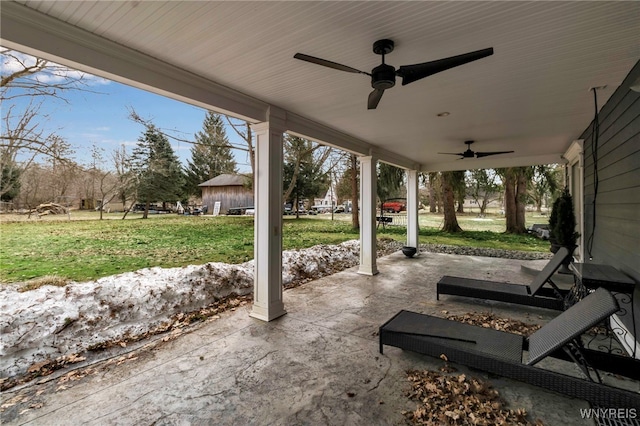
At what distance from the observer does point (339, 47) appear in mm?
2322

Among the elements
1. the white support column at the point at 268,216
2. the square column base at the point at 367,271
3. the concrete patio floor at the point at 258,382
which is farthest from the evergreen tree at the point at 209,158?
the concrete patio floor at the point at 258,382

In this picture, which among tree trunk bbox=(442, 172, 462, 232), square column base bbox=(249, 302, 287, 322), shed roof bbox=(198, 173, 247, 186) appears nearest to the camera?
square column base bbox=(249, 302, 287, 322)

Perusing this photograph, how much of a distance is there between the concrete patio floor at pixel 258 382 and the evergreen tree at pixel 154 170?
7.64 m

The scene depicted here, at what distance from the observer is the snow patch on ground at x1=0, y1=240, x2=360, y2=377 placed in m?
2.76

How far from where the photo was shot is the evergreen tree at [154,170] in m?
9.31

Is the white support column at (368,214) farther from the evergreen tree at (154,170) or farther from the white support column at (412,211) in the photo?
the evergreen tree at (154,170)

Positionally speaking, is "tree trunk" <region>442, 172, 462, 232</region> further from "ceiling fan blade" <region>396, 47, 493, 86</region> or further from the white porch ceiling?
"ceiling fan blade" <region>396, 47, 493, 86</region>

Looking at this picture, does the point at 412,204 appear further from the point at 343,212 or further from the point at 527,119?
the point at 343,212

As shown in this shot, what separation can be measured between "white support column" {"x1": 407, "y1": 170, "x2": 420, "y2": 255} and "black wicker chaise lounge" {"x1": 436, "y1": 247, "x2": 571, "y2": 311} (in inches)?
156

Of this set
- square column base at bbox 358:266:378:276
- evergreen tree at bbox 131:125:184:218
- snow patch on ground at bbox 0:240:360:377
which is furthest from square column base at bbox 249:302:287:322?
evergreen tree at bbox 131:125:184:218

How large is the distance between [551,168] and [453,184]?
3.85m

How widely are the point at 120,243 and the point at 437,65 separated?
754 cm

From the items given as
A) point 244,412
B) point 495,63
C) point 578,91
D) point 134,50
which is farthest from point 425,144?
point 244,412

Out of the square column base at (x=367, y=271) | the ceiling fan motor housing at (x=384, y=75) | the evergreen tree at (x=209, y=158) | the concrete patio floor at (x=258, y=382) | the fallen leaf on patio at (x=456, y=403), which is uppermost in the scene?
the evergreen tree at (x=209, y=158)
